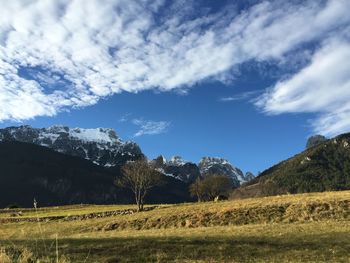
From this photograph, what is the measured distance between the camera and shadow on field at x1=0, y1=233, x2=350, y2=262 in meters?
23.4

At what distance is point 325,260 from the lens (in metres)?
22.0

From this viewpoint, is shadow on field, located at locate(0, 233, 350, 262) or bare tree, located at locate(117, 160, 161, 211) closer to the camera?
shadow on field, located at locate(0, 233, 350, 262)

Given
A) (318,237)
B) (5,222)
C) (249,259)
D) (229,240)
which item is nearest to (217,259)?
(249,259)

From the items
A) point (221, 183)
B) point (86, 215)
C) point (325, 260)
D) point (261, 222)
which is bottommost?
point (325, 260)

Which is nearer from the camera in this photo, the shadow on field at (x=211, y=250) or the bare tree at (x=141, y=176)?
the shadow on field at (x=211, y=250)

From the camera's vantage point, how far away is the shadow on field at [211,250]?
2344 cm

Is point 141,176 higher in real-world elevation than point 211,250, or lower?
higher

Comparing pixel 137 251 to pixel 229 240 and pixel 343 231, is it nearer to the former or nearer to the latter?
pixel 229 240

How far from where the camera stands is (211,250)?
85.5 ft

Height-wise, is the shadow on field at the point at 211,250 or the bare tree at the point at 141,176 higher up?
the bare tree at the point at 141,176

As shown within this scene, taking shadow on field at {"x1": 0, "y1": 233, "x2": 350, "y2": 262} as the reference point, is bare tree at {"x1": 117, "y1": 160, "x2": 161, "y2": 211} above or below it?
above

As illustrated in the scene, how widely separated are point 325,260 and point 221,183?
432 feet

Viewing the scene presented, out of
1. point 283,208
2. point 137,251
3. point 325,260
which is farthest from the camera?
point 283,208

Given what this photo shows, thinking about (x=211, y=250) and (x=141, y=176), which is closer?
(x=211, y=250)
